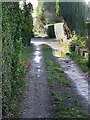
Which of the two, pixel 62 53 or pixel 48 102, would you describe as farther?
pixel 62 53

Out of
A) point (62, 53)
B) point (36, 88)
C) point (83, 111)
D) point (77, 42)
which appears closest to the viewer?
point (83, 111)

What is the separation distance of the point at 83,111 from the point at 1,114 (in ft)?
6.28

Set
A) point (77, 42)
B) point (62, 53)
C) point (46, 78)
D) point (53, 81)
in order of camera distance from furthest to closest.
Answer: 1. point (77, 42)
2. point (62, 53)
3. point (46, 78)
4. point (53, 81)

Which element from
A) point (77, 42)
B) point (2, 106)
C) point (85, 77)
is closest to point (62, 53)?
point (77, 42)

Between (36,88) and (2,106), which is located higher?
(2,106)

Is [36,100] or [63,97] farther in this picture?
[63,97]

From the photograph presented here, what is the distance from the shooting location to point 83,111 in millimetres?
6711

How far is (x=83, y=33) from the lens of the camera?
20.1 m

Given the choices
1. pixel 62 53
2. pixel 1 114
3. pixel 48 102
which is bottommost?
pixel 62 53

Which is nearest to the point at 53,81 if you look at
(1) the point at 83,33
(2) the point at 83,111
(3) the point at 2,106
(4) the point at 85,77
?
(4) the point at 85,77

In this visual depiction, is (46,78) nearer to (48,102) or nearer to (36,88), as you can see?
(36,88)

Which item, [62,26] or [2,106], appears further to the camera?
[62,26]

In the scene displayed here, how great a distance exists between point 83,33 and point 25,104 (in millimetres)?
13370

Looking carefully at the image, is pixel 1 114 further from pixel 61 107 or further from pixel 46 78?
pixel 46 78
